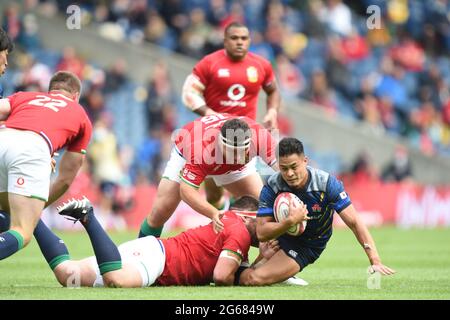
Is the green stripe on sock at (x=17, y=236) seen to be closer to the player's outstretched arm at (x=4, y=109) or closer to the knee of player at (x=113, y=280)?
the knee of player at (x=113, y=280)

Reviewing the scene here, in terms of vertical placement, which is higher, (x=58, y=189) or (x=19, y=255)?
(x=58, y=189)

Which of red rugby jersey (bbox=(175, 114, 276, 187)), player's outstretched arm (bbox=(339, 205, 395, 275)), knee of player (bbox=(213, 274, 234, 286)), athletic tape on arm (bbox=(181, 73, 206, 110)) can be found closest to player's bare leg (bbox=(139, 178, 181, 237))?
red rugby jersey (bbox=(175, 114, 276, 187))

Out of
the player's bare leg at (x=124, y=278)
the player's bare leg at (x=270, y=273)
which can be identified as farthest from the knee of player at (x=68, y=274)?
the player's bare leg at (x=270, y=273)

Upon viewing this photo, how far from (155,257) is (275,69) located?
45.0ft

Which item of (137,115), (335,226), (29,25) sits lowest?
(335,226)

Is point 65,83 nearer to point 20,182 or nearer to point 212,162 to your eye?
point 20,182

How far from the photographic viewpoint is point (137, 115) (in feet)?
66.3

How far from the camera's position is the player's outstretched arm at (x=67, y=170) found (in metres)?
8.42

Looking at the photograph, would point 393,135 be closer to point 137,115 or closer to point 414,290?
point 137,115

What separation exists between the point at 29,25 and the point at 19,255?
26.9ft

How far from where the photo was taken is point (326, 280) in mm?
9570

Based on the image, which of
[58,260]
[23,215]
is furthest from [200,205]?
[23,215]
